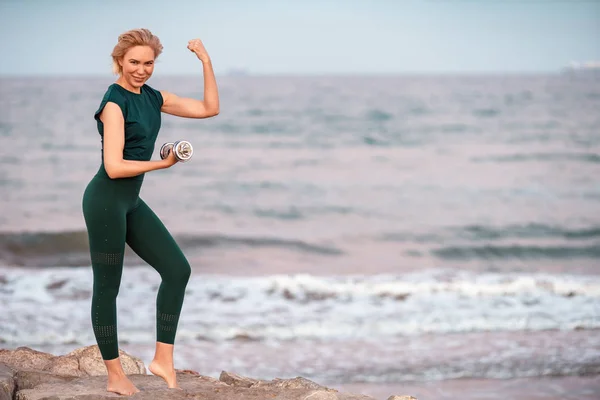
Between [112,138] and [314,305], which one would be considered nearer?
[112,138]

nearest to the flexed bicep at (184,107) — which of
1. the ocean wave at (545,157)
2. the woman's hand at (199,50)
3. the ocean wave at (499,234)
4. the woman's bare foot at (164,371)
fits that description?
the woman's hand at (199,50)

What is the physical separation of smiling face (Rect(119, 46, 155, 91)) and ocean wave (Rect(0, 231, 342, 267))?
6321 millimetres

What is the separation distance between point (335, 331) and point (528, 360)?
1.52 m

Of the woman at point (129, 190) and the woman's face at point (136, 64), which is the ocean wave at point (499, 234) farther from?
the woman's face at point (136, 64)

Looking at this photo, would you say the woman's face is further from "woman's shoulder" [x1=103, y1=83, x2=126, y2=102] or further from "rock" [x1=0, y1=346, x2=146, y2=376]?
"rock" [x1=0, y1=346, x2=146, y2=376]

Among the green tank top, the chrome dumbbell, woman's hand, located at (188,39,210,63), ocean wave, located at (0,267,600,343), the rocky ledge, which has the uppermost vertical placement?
woman's hand, located at (188,39,210,63)

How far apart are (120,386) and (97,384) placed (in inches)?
9.2

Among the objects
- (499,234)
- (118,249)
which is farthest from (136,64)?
(499,234)

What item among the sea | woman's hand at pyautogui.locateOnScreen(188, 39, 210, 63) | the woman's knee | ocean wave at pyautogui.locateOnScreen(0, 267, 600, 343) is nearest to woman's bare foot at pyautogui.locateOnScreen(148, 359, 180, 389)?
the woman's knee

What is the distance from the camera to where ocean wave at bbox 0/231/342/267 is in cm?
964

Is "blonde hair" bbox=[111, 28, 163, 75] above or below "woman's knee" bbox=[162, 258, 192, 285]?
above

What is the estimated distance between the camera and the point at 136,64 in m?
2.95

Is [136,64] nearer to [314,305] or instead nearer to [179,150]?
[179,150]

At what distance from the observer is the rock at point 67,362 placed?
368 cm
